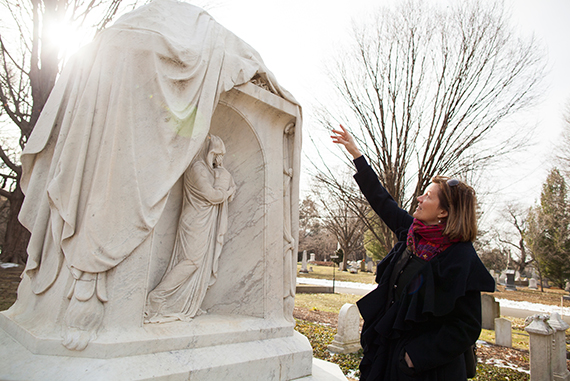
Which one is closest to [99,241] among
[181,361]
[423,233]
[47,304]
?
[47,304]

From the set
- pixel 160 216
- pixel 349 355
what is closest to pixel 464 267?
pixel 160 216

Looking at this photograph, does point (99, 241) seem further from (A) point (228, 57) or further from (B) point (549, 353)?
(B) point (549, 353)

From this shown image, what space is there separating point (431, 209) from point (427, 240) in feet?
0.64

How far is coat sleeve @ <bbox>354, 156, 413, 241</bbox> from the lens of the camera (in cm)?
275

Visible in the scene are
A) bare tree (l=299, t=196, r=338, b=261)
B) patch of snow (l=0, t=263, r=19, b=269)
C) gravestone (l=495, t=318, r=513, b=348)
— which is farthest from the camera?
bare tree (l=299, t=196, r=338, b=261)

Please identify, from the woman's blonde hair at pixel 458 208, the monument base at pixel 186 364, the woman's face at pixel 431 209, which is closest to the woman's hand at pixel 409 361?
the woman's blonde hair at pixel 458 208

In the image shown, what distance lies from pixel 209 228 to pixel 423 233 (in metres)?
2.37

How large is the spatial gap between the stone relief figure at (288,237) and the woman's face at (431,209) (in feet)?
7.40

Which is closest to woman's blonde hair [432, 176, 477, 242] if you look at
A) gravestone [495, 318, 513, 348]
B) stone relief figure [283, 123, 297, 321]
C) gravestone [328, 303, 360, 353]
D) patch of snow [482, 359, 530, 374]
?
stone relief figure [283, 123, 297, 321]

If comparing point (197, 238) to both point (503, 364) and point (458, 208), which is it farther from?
Answer: point (503, 364)

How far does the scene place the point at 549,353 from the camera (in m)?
5.57

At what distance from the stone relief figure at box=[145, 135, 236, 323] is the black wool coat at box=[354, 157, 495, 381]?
2009 millimetres

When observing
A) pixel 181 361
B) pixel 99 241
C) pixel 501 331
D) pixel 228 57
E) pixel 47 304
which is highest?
pixel 228 57

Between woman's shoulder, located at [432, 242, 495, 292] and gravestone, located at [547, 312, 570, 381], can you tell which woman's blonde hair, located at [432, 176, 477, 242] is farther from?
gravestone, located at [547, 312, 570, 381]
